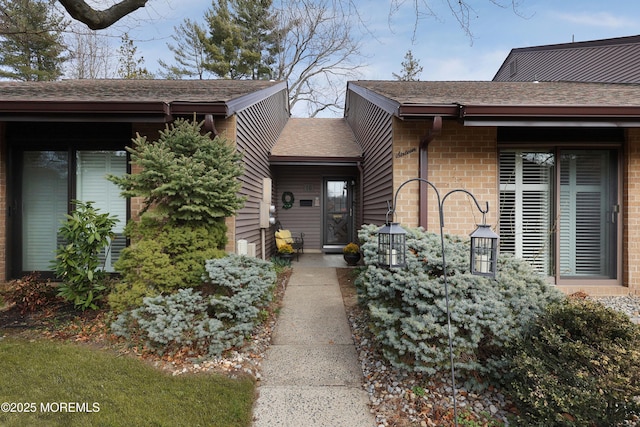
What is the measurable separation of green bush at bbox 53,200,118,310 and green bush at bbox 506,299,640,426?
4597 millimetres

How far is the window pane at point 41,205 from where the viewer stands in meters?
5.28

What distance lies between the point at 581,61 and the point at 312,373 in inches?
534

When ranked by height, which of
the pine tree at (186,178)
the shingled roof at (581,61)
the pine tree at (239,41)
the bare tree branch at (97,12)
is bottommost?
the pine tree at (186,178)

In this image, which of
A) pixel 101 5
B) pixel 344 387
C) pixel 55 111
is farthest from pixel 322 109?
pixel 344 387

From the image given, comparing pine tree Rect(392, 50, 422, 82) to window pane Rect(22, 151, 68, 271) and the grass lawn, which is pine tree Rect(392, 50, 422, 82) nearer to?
window pane Rect(22, 151, 68, 271)

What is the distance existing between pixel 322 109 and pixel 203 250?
16729mm

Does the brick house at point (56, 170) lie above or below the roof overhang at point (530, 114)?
below

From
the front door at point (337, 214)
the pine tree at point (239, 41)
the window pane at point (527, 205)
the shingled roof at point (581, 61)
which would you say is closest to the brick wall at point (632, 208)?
the window pane at point (527, 205)

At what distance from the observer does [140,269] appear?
11.8ft

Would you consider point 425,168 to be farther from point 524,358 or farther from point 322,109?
point 322,109

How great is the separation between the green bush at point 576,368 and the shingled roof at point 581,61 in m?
10.1

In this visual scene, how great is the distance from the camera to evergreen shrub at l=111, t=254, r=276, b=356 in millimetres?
3150

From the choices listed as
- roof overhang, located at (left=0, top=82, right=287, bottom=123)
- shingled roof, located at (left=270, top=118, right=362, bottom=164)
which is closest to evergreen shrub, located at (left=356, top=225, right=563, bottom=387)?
roof overhang, located at (left=0, top=82, right=287, bottom=123)

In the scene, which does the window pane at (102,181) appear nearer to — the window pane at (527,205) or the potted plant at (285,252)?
the potted plant at (285,252)
